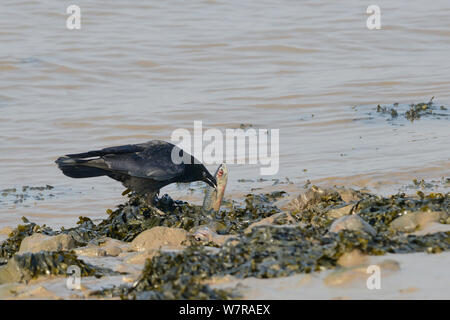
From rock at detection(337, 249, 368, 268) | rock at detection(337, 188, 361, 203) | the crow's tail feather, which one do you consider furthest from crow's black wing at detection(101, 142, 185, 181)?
rock at detection(337, 249, 368, 268)

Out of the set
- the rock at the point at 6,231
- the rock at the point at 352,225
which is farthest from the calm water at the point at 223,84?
the rock at the point at 352,225

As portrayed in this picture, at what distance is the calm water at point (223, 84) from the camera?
9.26m

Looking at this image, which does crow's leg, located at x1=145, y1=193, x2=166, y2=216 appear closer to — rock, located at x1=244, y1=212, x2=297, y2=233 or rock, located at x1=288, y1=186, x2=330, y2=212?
rock, located at x1=244, y1=212, x2=297, y2=233

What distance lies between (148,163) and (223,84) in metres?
7.00

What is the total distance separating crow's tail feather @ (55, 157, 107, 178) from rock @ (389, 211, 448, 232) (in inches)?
113

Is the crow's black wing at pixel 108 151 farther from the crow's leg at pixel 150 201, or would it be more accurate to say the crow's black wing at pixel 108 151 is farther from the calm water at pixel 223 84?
the calm water at pixel 223 84

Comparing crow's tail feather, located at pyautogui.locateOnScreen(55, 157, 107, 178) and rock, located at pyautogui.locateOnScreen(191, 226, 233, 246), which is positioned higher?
crow's tail feather, located at pyautogui.locateOnScreen(55, 157, 107, 178)

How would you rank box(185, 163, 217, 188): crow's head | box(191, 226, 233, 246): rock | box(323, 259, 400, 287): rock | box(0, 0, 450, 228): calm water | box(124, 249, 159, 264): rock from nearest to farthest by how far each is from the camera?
box(323, 259, 400, 287): rock
box(124, 249, 159, 264): rock
box(191, 226, 233, 246): rock
box(185, 163, 217, 188): crow's head
box(0, 0, 450, 228): calm water

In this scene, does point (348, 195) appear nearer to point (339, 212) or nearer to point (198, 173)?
point (339, 212)

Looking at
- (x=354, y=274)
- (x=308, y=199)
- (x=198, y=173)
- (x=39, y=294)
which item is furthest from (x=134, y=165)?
(x=354, y=274)

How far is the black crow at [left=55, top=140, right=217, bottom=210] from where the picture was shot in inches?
269

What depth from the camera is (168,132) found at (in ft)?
37.0

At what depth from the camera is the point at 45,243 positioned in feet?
19.5
